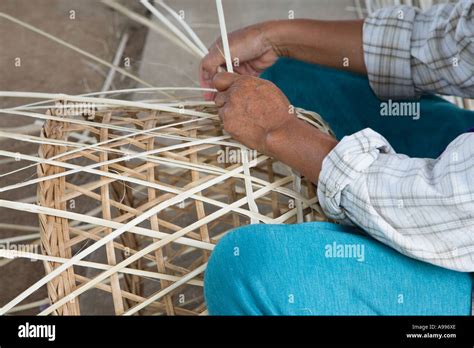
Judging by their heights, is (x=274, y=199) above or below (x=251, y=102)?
below

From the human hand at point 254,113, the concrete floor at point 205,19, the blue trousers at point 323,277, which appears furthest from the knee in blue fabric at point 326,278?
the concrete floor at point 205,19

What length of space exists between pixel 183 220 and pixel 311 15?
2.27 ft

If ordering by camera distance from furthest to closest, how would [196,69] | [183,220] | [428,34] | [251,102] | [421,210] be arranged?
[196,69] < [183,220] < [428,34] < [251,102] < [421,210]

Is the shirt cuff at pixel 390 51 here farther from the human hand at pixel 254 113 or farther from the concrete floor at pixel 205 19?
the concrete floor at pixel 205 19

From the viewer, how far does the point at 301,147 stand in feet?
2.65

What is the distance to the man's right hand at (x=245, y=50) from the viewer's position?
3.23 feet

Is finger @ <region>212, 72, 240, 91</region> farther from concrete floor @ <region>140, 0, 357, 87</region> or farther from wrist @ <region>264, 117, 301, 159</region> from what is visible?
concrete floor @ <region>140, 0, 357, 87</region>

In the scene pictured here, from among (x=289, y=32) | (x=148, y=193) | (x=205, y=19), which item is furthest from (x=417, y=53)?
(x=205, y=19)

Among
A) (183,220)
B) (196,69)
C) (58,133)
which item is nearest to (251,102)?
(58,133)

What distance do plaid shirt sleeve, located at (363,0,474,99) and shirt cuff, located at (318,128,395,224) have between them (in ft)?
0.73

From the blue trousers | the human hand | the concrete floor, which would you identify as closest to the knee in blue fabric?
the blue trousers

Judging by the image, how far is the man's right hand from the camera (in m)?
0.99

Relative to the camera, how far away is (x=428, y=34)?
97 cm

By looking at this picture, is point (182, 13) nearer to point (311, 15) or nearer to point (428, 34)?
point (311, 15)
